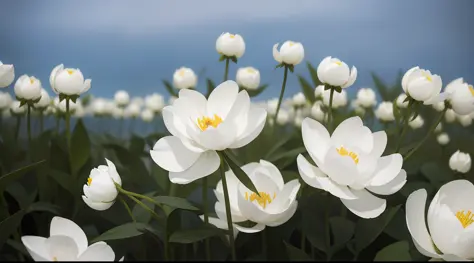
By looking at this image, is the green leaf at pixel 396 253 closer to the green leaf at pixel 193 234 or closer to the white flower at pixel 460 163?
the green leaf at pixel 193 234

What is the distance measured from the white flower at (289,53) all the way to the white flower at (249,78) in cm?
10

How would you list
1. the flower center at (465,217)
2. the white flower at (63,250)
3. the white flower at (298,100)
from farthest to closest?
the white flower at (298,100), the flower center at (465,217), the white flower at (63,250)

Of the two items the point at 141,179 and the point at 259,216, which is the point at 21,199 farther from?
the point at 259,216

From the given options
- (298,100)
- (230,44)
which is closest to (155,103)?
(298,100)

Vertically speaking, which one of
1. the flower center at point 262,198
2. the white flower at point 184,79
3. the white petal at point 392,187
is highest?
the white flower at point 184,79

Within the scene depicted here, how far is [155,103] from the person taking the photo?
108cm

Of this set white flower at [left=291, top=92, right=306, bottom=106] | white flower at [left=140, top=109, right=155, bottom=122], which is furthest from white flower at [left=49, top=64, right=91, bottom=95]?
white flower at [left=140, top=109, right=155, bottom=122]

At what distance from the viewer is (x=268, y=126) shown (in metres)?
0.72

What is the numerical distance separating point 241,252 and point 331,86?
201mm

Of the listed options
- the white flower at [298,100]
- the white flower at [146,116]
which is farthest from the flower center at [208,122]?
the white flower at [146,116]

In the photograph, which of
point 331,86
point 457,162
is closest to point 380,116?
point 457,162

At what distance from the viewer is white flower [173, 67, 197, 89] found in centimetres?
68

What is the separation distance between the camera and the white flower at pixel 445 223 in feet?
1.22

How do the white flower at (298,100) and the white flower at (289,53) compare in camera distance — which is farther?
the white flower at (298,100)
